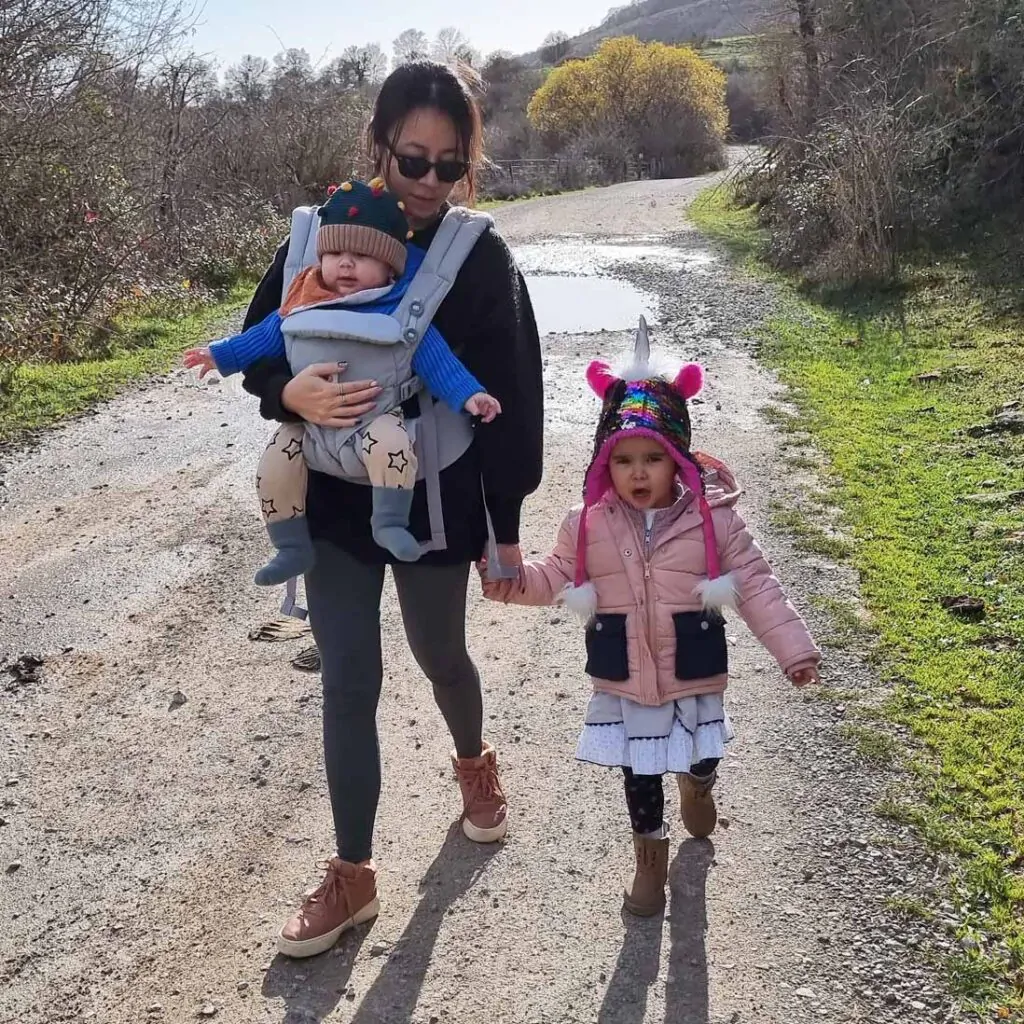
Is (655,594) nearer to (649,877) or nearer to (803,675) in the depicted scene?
(803,675)

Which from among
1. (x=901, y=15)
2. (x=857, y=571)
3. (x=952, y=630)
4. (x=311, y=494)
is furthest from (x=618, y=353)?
(x=901, y=15)

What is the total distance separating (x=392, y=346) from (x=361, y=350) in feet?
0.23

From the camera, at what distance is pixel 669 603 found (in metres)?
2.61

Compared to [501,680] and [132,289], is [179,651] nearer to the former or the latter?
[501,680]

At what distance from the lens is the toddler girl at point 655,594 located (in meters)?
2.58

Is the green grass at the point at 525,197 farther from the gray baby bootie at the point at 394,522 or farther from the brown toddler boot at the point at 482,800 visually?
the gray baby bootie at the point at 394,522

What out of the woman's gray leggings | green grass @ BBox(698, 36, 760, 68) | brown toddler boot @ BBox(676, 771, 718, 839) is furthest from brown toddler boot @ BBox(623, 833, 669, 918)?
green grass @ BBox(698, 36, 760, 68)

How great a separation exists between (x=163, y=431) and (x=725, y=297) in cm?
741

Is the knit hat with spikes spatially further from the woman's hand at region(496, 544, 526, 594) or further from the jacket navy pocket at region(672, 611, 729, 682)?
the jacket navy pocket at region(672, 611, 729, 682)

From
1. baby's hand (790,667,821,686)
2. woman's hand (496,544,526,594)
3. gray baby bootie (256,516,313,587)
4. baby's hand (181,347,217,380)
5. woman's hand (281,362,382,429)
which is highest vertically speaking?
baby's hand (181,347,217,380)

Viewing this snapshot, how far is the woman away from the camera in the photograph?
8.12 ft

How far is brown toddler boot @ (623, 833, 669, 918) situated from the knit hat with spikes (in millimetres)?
1628

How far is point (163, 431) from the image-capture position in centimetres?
769

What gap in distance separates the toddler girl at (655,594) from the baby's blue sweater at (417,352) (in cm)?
46
